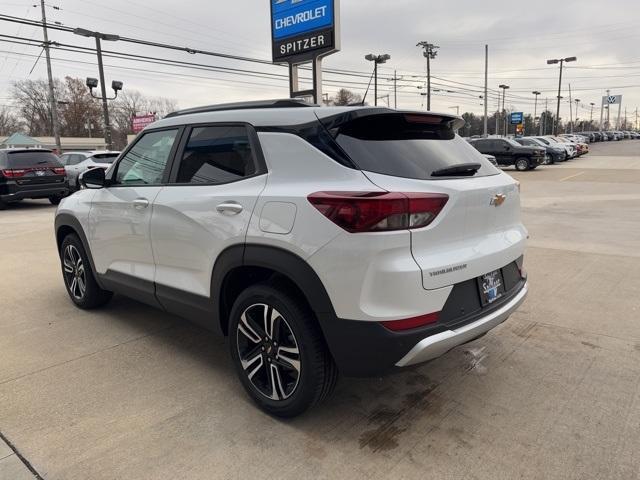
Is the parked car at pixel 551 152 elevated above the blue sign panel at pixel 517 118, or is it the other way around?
the blue sign panel at pixel 517 118

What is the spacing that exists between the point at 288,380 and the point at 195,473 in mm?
695

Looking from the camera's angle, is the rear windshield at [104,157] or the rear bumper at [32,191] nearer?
the rear bumper at [32,191]

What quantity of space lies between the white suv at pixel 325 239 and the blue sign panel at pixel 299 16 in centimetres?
918

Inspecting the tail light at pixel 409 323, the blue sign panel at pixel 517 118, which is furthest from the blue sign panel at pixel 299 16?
the blue sign panel at pixel 517 118

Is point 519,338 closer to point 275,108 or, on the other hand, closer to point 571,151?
point 275,108

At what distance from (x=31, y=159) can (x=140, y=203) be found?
Answer: 477 inches

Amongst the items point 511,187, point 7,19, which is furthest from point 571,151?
point 511,187

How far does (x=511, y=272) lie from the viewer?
10.2ft

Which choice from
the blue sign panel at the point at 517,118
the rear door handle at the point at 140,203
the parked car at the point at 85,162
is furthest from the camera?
the blue sign panel at the point at 517,118

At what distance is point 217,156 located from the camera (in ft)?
10.5

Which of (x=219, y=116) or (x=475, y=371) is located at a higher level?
(x=219, y=116)

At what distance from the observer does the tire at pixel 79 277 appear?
15.3ft

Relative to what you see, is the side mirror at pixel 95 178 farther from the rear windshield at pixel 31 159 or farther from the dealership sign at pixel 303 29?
the rear windshield at pixel 31 159

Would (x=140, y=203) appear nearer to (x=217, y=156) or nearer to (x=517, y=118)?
(x=217, y=156)
